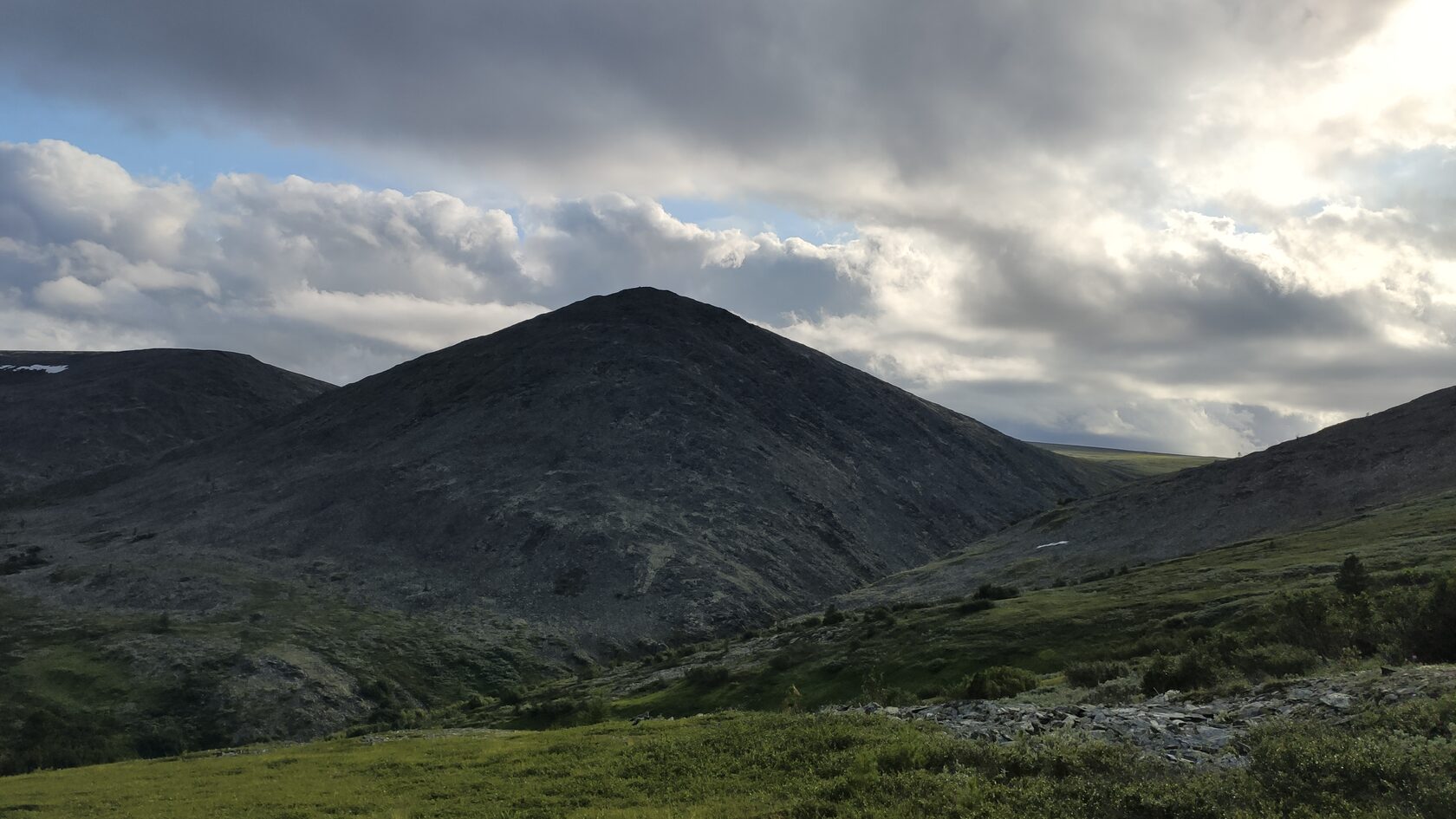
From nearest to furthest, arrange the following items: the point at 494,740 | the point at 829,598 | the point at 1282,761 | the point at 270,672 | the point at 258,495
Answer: the point at 1282,761 < the point at 494,740 < the point at 270,672 < the point at 829,598 < the point at 258,495

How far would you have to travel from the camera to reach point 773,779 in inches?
897

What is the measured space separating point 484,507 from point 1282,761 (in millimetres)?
122749

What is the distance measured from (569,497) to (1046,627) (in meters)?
91.3

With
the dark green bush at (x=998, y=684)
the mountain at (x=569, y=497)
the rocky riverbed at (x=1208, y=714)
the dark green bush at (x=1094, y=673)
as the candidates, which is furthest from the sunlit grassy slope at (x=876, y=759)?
the mountain at (x=569, y=497)

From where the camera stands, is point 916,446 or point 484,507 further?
point 916,446

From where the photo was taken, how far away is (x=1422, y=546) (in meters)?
51.1

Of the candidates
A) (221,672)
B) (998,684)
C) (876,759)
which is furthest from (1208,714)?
(221,672)

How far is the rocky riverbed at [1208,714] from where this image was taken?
19.5 meters

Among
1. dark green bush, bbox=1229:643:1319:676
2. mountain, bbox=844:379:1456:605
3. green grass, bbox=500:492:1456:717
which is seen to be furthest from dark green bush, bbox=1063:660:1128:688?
mountain, bbox=844:379:1456:605

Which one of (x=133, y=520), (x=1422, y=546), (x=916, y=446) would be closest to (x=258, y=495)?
(x=133, y=520)

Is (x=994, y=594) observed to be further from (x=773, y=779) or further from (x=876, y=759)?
(x=773, y=779)

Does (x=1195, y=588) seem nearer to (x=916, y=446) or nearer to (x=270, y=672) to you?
(x=270, y=672)

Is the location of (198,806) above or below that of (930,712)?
below

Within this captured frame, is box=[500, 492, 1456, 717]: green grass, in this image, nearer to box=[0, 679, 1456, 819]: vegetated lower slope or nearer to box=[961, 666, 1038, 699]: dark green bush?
box=[961, 666, 1038, 699]: dark green bush
